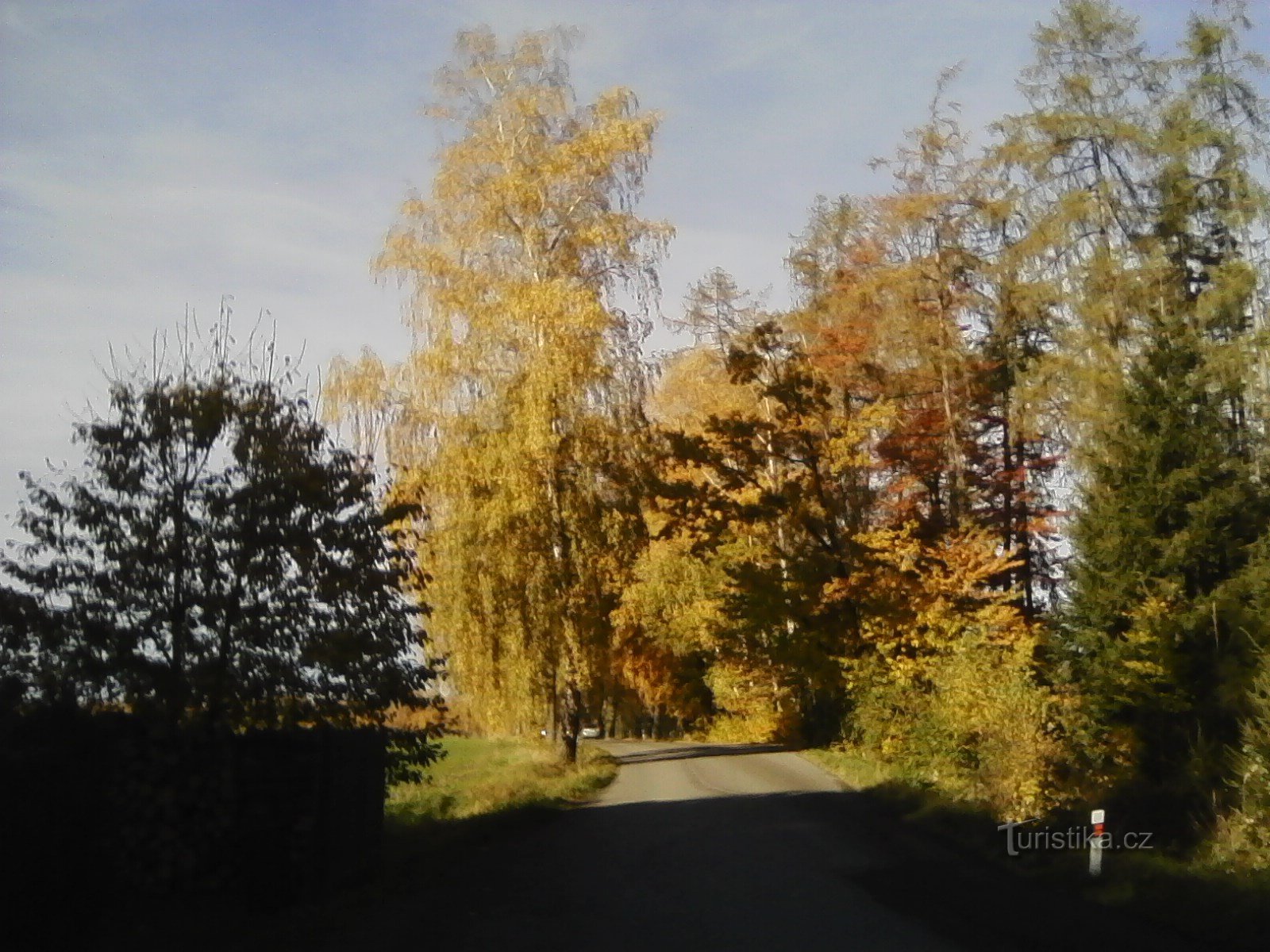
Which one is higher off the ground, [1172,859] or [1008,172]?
[1008,172]

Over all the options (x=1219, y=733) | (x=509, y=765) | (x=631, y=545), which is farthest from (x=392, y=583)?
(x=1219, y=733)

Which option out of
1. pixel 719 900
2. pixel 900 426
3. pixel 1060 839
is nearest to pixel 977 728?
pixel 1060 839

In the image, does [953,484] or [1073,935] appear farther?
[953,484]

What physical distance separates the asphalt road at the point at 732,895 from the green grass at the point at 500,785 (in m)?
1.66

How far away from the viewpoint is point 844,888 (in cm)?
1328

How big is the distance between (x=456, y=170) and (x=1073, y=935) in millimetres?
21030

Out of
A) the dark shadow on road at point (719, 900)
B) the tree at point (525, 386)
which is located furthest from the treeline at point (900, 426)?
→ the dark shadow on road at point (719, 900)

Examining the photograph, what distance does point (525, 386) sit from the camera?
1035 inches

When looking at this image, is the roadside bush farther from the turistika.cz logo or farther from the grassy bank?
the turistika.cz logo

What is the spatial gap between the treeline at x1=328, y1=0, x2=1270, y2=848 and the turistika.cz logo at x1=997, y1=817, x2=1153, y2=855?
3332 mm

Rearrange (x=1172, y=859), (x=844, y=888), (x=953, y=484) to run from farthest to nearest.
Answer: (x=953, y=484), (x=1172, y=859), (x=844, y=888)

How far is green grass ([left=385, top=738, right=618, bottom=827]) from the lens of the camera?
21719 mm

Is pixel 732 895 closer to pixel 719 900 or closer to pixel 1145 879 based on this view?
pixel 719 900

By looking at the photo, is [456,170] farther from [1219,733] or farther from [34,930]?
[34,930]
